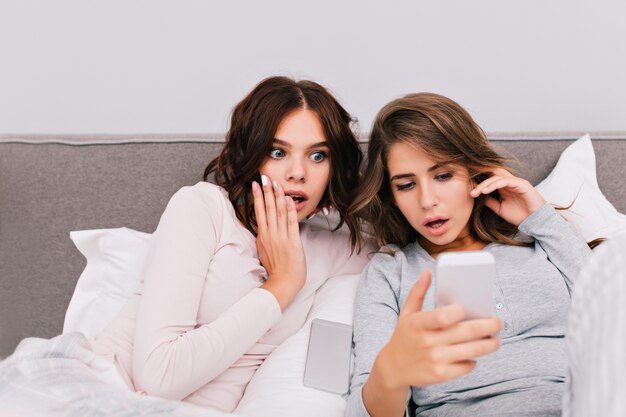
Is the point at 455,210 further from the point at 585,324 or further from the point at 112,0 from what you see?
the point at 112,0

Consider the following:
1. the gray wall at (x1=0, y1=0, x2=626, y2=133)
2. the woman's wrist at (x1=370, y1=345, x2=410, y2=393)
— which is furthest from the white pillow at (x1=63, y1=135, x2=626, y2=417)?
the woman's wrist at (x1=370, y1=345, x2=410, y2=393)

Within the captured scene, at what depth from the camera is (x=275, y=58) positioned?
5.60 ft

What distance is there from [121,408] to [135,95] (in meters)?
1.20

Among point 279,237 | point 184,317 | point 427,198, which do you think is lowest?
point 184,317

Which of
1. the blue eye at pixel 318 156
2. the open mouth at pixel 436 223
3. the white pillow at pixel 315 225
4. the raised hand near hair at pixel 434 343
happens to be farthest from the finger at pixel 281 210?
the raised hand near hair at pixel 434 343

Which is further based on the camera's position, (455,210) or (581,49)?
(581,49)

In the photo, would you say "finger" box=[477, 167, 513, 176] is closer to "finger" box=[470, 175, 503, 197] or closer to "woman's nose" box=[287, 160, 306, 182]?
"finger" box=[470, 175, 503, 197]

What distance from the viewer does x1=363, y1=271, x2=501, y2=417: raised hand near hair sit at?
587 mm

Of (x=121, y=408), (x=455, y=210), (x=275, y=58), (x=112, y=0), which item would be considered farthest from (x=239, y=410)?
(x=112, y=0)

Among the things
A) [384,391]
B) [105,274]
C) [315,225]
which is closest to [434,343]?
[384,391]

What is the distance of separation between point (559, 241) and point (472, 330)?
0.69 metres

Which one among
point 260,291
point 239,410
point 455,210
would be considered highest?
point 455,210

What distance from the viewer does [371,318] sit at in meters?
1.11

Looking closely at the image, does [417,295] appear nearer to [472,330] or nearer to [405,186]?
[472,330]
